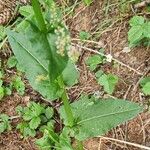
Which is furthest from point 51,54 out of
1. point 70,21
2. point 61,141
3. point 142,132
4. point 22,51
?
point 70,21

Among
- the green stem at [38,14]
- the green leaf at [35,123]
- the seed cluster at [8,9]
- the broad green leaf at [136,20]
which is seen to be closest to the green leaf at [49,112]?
the green leaf at [35,123]

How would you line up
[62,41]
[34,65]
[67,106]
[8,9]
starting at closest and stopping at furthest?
[62,41] < [67,106] < [34,65] < [8,9]

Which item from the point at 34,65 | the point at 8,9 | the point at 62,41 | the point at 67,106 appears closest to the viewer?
the point at 62,41

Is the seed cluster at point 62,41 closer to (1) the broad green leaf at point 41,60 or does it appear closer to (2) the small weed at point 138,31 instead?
(1) the broad green leaf at point 41,60

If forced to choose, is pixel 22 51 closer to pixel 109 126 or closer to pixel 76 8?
pixel 109 126

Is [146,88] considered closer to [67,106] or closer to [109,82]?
[109,82]

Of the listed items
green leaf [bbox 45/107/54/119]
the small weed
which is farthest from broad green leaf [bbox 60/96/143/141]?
the small weed

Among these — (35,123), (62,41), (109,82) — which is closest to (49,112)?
(35,123)
